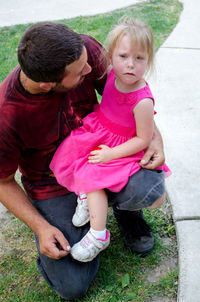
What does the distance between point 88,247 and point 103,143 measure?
533 mm

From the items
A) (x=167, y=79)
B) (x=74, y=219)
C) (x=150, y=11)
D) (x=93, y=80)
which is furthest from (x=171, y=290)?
(x=150, y=11)

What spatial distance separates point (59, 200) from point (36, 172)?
0.20 meters

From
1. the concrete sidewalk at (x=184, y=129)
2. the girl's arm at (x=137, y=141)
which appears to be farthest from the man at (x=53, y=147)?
the concrete sidewalk at (x=184, y=129)

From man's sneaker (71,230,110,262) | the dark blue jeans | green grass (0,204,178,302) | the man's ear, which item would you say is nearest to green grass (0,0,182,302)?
green grass (0,204,178,302)

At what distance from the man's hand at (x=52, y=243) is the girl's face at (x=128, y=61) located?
0.81m

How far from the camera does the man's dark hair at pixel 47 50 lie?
161cm

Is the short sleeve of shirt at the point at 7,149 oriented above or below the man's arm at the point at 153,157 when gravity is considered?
above

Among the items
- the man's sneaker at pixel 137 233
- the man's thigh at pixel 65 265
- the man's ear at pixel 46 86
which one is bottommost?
the man's sneaker at pixel 137 233

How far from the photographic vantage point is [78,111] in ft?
7.13

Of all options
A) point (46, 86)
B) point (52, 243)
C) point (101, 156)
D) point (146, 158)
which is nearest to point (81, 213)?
point (52, 243)

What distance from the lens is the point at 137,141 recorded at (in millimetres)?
1959

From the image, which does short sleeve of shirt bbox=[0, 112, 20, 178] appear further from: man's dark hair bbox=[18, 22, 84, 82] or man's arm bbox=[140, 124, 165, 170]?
man's arm bbox=[140, 124, 165, 170]

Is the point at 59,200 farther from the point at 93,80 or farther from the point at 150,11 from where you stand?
the point at 150,11

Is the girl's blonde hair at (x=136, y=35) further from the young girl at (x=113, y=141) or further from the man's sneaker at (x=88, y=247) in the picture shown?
the man's sneaker at (x=88, y=247)
